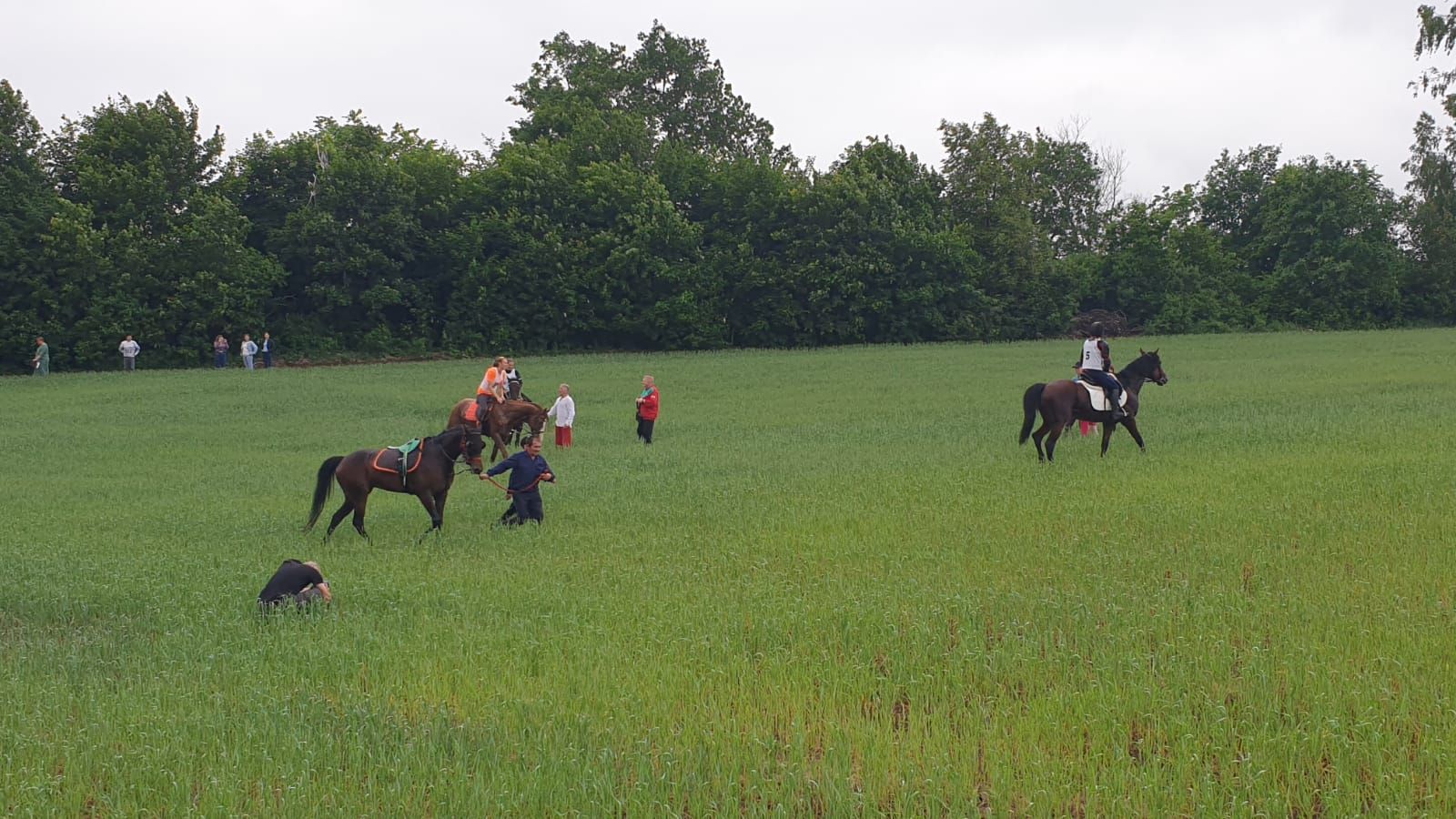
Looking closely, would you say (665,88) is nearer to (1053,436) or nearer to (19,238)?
(19,238)

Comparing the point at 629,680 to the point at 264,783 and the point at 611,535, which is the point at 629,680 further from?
the point at 611,535

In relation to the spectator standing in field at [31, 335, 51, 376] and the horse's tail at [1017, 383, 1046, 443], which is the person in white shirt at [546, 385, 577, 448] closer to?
the horse's tail at [1017, 383, 1046, 443]

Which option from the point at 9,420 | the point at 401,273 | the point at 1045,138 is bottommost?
the point at 9,420

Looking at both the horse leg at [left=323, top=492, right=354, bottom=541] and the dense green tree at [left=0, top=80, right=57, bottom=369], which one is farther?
the dense green tree at [left=0, top=80, right=57, bottom=369]

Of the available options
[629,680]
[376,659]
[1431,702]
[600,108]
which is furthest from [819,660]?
[600,108]

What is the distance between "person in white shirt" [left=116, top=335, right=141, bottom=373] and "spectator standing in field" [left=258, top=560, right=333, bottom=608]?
4818cm

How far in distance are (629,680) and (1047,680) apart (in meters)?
2.76

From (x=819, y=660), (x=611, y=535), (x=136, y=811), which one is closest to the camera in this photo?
(x=136, y=811)

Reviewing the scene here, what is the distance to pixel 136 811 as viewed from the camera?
20.0 ft

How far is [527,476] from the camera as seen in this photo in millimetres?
15352

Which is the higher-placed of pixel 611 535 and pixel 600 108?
pixel 600 108

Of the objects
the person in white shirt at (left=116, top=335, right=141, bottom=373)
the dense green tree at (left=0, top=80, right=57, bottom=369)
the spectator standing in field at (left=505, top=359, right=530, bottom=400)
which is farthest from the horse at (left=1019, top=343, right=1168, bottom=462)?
the dense green tree at (left=0, top=80, right=57, bottom=369)

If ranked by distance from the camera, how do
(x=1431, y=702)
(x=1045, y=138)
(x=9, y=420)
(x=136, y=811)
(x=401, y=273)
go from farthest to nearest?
(x=1045, y=138) < (x=401, y=273) < (x=9, y=420) < (x=1431, y=702) < (x=136, y=811)

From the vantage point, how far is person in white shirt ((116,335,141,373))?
53438 millimetres
